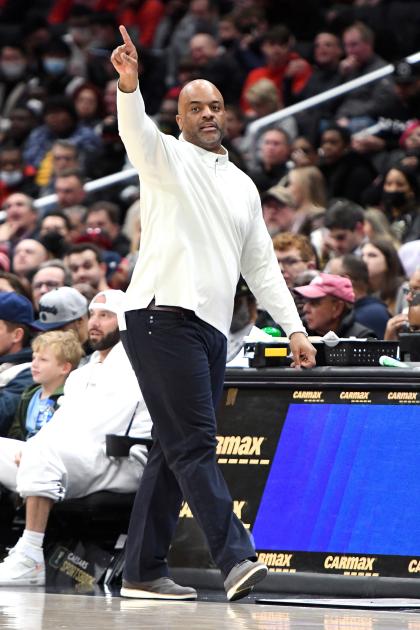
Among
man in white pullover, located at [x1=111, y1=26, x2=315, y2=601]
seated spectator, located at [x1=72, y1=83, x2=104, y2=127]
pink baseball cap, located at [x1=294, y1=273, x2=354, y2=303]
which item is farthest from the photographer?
seated spectator, located at [x1=72, y1=83, x2=104, y2=127]

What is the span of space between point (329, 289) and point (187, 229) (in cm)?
221

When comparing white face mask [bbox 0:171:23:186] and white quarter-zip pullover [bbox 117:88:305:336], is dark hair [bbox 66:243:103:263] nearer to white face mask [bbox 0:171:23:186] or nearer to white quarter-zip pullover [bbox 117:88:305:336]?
white quarter-zip pullover [bbox 117:88:305:336]

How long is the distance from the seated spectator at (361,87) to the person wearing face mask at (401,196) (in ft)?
7.66

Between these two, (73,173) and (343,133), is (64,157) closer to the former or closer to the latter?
(73,173)

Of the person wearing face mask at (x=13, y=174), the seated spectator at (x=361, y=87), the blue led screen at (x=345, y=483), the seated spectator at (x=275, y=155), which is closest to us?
the blue led screen at (x=345, y=483)

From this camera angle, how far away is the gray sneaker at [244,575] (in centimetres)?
745

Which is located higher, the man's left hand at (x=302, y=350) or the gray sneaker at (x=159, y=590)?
the man's left hand at (x=302, y=350)

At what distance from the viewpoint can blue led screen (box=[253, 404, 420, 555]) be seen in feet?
26.5

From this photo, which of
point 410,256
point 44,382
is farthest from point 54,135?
point 44,382

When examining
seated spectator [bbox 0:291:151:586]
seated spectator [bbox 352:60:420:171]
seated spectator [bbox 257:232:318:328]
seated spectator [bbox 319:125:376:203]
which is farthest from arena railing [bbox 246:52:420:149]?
seated spectator [bbox 0:291:151:586]

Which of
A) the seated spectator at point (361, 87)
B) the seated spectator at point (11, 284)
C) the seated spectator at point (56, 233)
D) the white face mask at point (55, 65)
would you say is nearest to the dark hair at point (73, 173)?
the seated spectator at point (56, 233)

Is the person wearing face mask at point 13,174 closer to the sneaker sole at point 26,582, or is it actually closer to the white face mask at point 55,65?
the white face mask at point 55,65

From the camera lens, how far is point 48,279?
12492 mm

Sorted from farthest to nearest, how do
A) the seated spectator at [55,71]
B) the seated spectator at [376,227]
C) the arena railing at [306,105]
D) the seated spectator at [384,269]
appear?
the seated spectator at [55,71]
the arena railing at [306,105]
the seated spectator at [376,227]
the seated spectator at [384,269]
